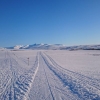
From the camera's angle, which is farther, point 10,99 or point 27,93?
point 27,93

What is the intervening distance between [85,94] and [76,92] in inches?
20.4

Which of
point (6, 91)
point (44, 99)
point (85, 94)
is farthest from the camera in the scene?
point (6, 91)

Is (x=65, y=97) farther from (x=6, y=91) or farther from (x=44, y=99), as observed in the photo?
(x=6, y=91)

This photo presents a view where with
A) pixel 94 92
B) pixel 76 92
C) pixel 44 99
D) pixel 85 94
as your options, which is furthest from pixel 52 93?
pixel 94 92

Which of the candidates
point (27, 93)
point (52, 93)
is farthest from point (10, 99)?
point (52, 93)

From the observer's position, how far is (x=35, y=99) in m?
6.07

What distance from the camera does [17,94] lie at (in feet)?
22.2

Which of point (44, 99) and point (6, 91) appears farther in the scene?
point (6, 91)

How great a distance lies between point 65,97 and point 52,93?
2.78ft

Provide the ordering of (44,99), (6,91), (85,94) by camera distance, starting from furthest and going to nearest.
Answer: (6,91) < (85,94) < (44,99)

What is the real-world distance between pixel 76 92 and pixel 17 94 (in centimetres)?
335

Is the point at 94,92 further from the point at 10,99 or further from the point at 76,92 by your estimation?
the point at 10,99

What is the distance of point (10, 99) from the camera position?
19.9ft

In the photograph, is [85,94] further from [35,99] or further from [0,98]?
[0,98]
